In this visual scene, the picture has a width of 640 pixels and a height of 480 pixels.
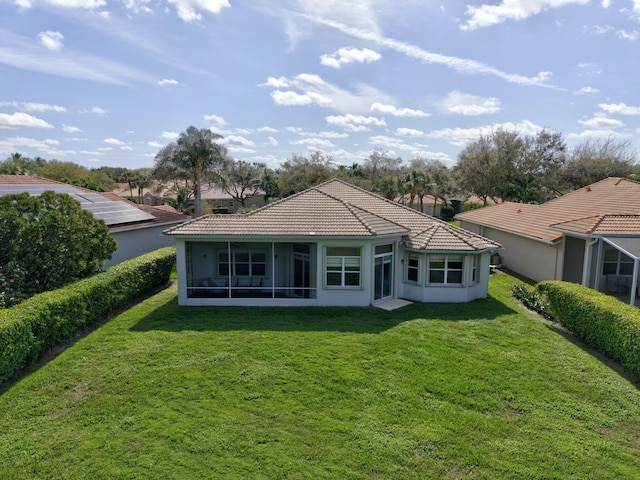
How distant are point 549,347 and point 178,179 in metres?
38.3

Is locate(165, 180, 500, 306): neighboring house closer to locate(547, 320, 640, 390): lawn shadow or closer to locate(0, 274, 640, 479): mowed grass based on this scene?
locate(0, 274, 640, 479): mowed grass

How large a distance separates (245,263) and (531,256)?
16019mm

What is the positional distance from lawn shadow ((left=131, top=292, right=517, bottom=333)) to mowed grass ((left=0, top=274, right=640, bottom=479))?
0.32 meters

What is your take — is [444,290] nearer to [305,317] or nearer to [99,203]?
[305,317]

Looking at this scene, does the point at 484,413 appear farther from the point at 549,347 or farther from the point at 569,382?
the point at 549,347

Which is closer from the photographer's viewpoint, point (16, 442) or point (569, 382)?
point (16, 442)

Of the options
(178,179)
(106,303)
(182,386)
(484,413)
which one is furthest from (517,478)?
(178,179)

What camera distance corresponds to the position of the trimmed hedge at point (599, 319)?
10203 mm

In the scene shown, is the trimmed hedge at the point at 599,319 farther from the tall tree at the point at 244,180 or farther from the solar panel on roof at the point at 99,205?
the tall tree at the point at 244,180

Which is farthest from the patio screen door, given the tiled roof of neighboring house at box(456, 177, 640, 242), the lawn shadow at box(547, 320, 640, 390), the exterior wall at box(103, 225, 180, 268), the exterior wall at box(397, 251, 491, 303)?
the exterior wall at box(103, 225, 180, 268)

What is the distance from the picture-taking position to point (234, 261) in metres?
18.3

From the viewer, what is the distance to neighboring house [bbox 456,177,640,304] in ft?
53.1

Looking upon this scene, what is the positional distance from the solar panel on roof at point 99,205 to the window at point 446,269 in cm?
1627

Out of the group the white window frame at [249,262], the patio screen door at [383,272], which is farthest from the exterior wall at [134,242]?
→ the patio screen door at [383,272]
